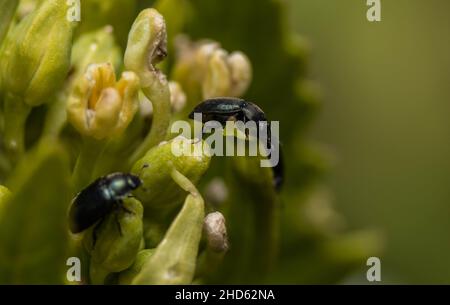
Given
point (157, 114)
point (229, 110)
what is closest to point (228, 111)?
point (229, 110)

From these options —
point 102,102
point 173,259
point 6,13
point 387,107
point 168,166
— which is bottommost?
point 173,259

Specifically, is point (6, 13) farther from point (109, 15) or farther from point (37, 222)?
point (37, 222)

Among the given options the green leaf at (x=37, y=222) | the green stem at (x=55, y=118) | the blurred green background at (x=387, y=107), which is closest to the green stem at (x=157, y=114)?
the green stem at (x=55, y=118)

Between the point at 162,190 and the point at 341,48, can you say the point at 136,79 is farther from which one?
the point at 341,48

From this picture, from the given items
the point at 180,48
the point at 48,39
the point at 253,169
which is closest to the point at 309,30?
the point at 180,48

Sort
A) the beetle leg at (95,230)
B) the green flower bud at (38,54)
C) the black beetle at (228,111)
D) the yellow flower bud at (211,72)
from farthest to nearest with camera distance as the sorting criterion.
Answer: the yellow flower bud at (211,72) < the black beetle at (228,111) < the green flower bud at (38,54) < the beetle leg at (95,230)

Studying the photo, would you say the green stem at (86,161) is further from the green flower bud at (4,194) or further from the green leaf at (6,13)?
the green leaf at (6,13)
